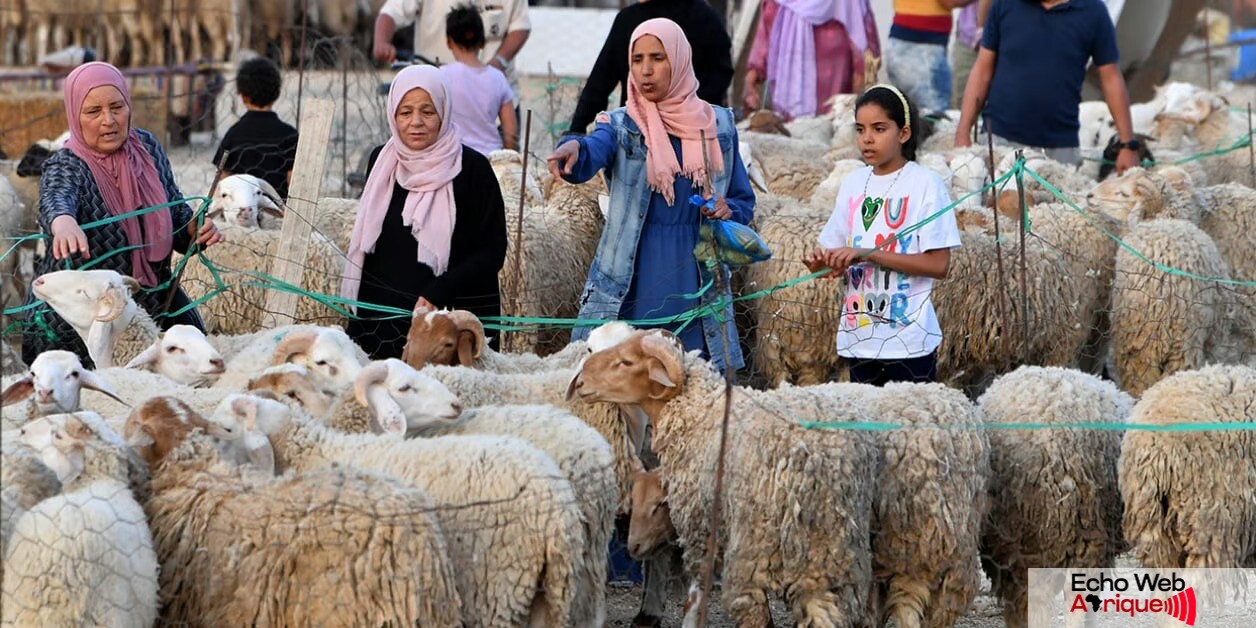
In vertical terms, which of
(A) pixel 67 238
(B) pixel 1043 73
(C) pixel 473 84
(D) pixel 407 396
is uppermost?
(B) pixel 1043 73

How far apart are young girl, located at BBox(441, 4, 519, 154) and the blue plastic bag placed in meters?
3.28

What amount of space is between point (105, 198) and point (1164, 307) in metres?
4.43

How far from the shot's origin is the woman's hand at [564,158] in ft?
18.1

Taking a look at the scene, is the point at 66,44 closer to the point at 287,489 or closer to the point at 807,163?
the point at 807,163

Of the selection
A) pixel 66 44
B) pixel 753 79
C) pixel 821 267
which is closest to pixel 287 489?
pixel 821 267

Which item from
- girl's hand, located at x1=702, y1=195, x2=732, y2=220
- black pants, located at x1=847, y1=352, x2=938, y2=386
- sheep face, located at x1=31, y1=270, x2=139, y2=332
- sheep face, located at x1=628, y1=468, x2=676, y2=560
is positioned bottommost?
sheep face, located at x1=628, y1=468, x2=676, y2=560

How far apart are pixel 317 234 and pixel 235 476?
3.18 meters

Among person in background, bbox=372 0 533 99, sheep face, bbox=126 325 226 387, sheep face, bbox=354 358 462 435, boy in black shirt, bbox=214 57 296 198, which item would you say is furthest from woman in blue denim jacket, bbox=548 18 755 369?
person in background, bbox=372 0 533 99

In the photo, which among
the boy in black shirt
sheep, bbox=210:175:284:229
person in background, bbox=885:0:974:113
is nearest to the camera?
sheep, bbox=210:175:284:229

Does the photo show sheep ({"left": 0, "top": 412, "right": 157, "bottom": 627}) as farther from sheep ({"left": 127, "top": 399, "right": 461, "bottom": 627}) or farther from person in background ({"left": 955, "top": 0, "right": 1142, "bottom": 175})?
person in background ({"left": 955, "top": 0, "right": 1142, "bottom": 175})

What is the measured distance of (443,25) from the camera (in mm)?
10094

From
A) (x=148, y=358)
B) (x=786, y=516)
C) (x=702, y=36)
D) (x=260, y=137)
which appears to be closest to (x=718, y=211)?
(x=786, y=516)

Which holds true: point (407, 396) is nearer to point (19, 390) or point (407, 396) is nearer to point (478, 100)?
point (19, 390)

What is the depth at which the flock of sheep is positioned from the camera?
3953 mm
